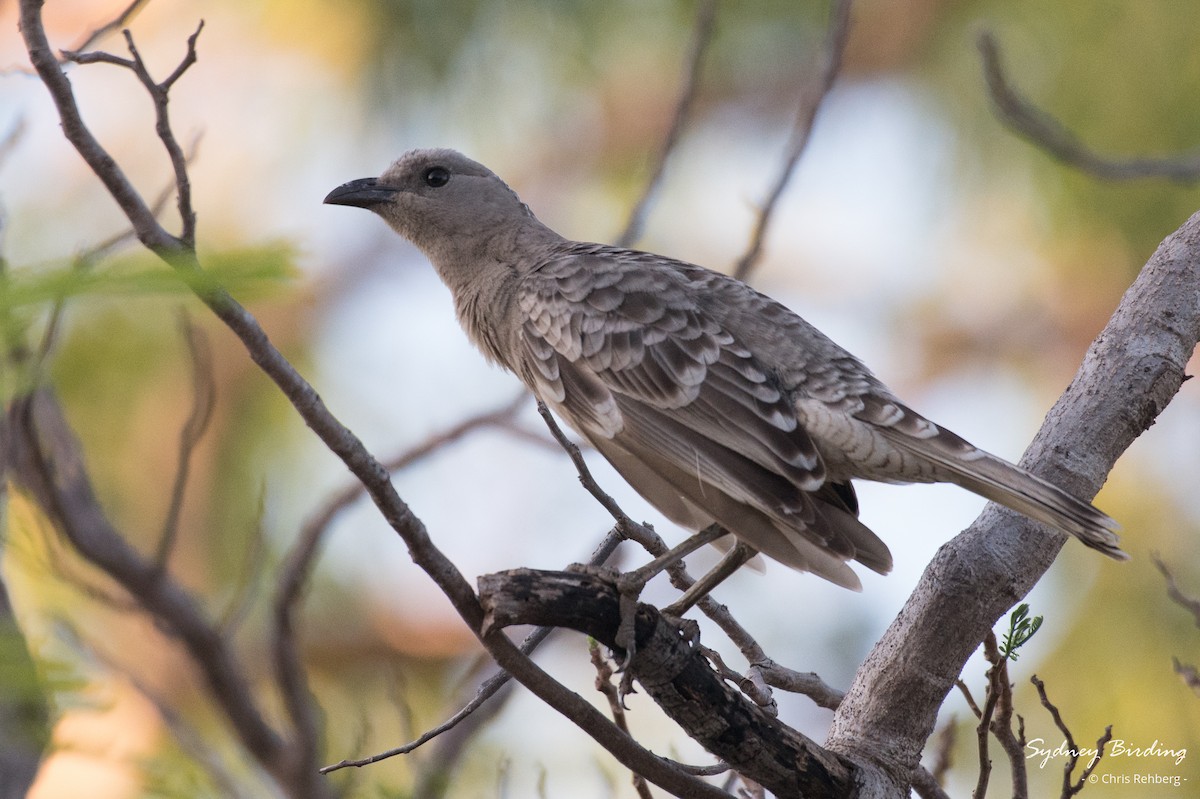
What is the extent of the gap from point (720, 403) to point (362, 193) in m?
2.28

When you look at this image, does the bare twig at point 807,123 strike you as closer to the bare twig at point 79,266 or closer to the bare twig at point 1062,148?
the bare twig at point 1062,148

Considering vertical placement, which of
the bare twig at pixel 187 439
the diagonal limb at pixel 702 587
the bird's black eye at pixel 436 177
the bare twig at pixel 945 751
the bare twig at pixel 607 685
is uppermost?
the bird's black eye at pixel 436 177

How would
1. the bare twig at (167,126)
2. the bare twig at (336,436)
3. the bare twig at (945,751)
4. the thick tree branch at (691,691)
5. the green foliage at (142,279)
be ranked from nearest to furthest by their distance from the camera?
the green foliage at (142,279) < the bare twig at (336,436) < the bare twig at (167,126) < the thick tree branch at (691,691) < the bare twig at (945,751)

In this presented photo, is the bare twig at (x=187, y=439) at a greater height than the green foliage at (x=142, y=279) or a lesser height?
greater

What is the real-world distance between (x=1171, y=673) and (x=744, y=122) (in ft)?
15.4

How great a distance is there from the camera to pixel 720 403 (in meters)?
4.06

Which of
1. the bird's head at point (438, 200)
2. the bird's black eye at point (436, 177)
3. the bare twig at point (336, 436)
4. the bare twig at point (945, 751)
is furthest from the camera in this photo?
the bird's black eye at point (436, 177)

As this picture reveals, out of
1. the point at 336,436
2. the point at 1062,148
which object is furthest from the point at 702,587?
the point at 1062,148

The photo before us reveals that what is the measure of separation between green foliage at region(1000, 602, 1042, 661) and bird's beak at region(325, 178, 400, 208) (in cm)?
335

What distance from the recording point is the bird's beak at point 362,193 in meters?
5.50

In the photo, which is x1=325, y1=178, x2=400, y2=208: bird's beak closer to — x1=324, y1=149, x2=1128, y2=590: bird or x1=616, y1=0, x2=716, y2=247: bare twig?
x1=324, y1=149, x2=1128, y2=590: bird

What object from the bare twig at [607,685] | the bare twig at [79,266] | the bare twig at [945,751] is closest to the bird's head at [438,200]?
the bare twig at [79,266]

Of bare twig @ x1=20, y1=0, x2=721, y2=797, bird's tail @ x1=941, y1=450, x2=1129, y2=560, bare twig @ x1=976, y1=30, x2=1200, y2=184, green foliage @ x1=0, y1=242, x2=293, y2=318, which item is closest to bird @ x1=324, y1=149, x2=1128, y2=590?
bird's tail @ x1=941, y1=450, x2=1129, y2=560

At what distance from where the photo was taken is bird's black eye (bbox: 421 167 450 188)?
561 cm
